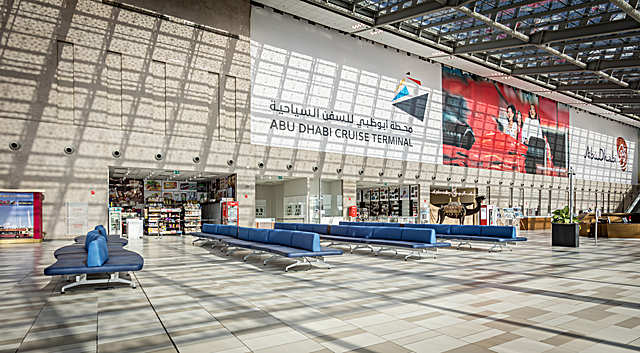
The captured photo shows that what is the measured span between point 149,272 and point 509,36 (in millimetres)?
21054

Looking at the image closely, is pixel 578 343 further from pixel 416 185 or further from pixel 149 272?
pixel 416 185

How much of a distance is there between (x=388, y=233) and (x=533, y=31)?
15.5 m

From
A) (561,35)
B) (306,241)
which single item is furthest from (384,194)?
(306,241)

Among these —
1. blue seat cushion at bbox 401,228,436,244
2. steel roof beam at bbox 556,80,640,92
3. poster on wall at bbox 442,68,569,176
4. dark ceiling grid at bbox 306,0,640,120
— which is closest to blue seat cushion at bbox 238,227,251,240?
blue seat cushion at bbox 401,228,436,244

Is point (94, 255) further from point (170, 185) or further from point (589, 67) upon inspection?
point (589, 67)

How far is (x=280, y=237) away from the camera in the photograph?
9242mm

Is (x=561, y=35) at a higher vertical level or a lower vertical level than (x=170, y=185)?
higher

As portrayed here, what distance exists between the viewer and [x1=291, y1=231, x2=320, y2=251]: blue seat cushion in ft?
26.3

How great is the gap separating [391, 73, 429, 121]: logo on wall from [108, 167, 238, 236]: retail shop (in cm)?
1093

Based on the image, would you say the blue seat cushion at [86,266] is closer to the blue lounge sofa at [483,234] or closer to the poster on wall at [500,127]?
the blue lounge sofa at [483,234]

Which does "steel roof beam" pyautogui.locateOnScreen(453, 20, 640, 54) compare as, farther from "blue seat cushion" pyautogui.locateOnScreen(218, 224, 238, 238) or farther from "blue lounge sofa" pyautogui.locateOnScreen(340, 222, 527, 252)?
"blue seat cushion" pyautogui.locateOnScreen(218, 224, 238, 238)

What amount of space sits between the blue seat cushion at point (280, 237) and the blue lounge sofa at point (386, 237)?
7.80ft

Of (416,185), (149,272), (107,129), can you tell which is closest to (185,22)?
(107,129)

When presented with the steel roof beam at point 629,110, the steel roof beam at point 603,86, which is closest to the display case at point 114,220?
the steel roof beam at point 603,86
